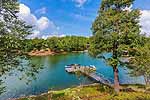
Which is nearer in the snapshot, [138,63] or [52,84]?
A: [138,63]

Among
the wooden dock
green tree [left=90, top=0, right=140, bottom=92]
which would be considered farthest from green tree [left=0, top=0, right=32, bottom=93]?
the wooden dock

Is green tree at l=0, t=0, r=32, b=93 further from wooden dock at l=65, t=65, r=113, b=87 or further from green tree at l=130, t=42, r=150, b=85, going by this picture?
wooden dock at l=65, t=65, r=113, b=87

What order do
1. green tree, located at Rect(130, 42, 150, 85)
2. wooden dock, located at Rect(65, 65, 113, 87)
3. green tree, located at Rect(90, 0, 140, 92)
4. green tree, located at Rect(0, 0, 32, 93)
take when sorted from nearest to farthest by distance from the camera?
green tree, located at Rect(0, 0, 32, 93) < green tree, located at Rect(90, 0, 140, 92) < green tree, located at Rect(130, 42, 150, 85) < wooden dock, located at Rect(65, 65, 113, 87)

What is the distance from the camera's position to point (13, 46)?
20797 millimetres

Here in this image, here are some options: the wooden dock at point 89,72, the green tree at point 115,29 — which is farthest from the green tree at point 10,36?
the wooden dock at point 89,72

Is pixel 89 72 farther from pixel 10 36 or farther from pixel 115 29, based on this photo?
pixel 10 36

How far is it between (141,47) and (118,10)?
5.65 m

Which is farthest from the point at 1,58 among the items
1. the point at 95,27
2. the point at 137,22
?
the point at 137,22

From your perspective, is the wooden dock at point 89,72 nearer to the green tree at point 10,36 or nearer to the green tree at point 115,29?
the green tree at point 115,29

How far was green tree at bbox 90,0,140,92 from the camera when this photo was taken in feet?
116

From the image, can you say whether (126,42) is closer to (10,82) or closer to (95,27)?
(95,27)

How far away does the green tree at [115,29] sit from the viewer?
1387 inches

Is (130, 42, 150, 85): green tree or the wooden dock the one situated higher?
(130, 42, 150, 85): green tree

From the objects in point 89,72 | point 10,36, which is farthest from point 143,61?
point 89,72
